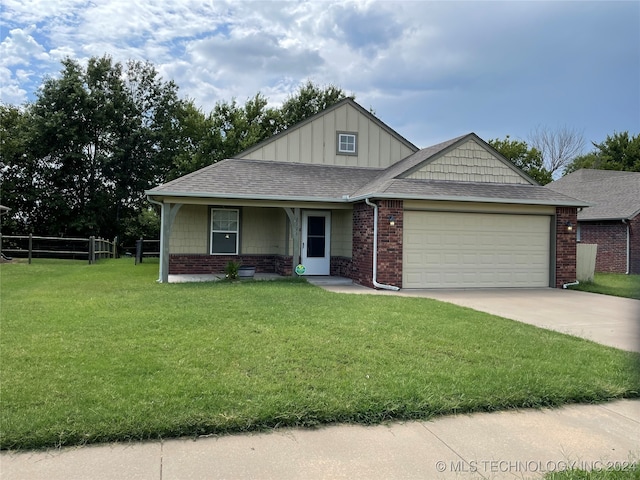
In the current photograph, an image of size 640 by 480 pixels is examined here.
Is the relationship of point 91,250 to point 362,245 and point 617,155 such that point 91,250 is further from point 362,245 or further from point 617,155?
point 617,155

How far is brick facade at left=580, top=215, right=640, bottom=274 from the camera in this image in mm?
19578

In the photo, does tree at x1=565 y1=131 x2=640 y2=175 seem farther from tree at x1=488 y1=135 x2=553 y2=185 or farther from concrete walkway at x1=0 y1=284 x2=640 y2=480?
concrete walkway at x1=0 y1=284 x2=640 y2=480

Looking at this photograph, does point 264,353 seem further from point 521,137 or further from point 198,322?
point 521,137

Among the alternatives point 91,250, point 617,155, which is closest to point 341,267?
point 91,250

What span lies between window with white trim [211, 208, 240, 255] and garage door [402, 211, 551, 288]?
5623mm

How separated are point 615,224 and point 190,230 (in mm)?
17760

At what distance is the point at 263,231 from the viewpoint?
15.1 metres

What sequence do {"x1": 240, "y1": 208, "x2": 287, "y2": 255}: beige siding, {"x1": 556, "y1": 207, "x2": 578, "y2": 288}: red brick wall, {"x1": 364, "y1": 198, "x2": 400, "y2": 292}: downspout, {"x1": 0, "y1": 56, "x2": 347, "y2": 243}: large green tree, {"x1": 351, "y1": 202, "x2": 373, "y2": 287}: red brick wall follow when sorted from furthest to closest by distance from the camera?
{"x1": 0, "y1": 56, "x2": 347, "y2": 243}: large green tree < {"x1": 240, "y1": 208, "x2": 287, "y2": 255}: beige siding < {"x1": 556, "y1": 207, "x2": 578, "y2": 288}: red brick wall < {"x1": 351, "y1": 202, "x2": 373, "y2": 287}: red brick wall < {"x1": 364, "y1": 198, "x2": 400, "y2": 292}: downspout

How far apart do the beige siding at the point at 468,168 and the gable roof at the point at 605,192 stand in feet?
22.5

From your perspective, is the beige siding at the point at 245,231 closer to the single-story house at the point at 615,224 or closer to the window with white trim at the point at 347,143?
the window with white trim at the point at 347,143

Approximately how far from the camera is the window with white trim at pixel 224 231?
14.6 metres

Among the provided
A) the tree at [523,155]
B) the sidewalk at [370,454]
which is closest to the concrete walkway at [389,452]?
the sidewalk at [370,454]

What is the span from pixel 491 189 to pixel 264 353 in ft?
32.5

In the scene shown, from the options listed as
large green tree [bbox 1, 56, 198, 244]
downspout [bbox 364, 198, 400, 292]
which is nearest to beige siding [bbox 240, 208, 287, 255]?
downspout [bbox 364, 198, 400, 292]
